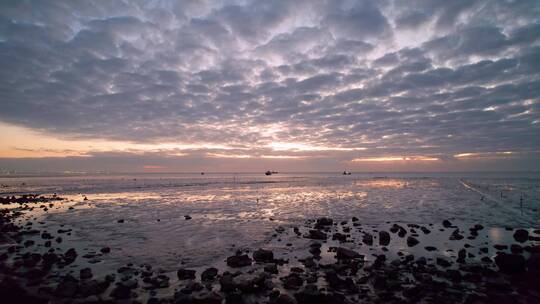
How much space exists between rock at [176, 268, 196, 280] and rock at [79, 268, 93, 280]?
4522 mm

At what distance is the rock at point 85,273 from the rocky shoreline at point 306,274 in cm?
5

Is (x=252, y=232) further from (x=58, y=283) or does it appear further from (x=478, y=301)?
(x=478, y=301)

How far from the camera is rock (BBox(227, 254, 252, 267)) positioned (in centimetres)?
1683

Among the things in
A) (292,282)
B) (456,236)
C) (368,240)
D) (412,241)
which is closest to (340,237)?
(368,240)

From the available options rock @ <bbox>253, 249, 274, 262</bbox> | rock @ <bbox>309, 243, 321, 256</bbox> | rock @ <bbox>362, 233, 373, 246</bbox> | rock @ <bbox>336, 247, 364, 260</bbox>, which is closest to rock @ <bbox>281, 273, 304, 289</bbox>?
rock @ <bbox>253, 249, 274, 262</bbox>

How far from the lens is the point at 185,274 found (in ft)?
49.3

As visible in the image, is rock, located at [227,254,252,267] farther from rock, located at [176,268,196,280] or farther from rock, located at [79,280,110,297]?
rock, located at [79,280,110,297]

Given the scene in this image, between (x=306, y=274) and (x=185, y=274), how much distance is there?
6314 mm

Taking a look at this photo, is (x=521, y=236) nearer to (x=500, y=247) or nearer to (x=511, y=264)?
(x=500, y=247)

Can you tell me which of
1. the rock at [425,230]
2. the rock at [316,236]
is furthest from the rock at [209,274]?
the rock at [425,230]

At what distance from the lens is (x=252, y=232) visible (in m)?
26.0

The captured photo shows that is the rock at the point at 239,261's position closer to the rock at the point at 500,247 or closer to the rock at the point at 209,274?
the rock at the point at 209,274

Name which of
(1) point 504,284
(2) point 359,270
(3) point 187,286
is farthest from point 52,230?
(1) point 504,284

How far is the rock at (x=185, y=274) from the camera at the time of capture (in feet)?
48.6
